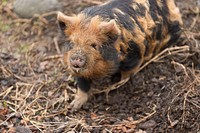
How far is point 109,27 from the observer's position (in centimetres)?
430

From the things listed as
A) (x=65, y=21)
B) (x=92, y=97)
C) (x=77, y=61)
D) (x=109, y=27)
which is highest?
(x=65, y=21)

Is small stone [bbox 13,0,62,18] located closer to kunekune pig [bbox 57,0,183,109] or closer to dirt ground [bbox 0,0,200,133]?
dirt ground [bbox 0,0,200,133]

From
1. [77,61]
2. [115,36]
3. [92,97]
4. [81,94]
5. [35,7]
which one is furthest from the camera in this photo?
[35,7]

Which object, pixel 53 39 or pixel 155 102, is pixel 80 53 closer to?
pixel 155 102

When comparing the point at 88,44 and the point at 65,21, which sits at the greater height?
the point at 65,21

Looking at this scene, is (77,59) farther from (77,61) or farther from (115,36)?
(115,36)

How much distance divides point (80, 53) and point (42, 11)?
2366 millimetres

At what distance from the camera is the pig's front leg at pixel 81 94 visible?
488 cm

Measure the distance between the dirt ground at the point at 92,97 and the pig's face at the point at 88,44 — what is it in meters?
0.55

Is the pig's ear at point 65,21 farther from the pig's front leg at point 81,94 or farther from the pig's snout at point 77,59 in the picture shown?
the pig's front leg at point 81,94

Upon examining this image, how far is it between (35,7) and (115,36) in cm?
233

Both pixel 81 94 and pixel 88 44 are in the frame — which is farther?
pixel 81 94

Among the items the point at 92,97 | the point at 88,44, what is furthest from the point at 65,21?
the point at 92,97

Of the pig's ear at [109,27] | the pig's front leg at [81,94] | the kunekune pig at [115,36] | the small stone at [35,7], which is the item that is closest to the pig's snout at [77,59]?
the kunekune pig at [115,36]
